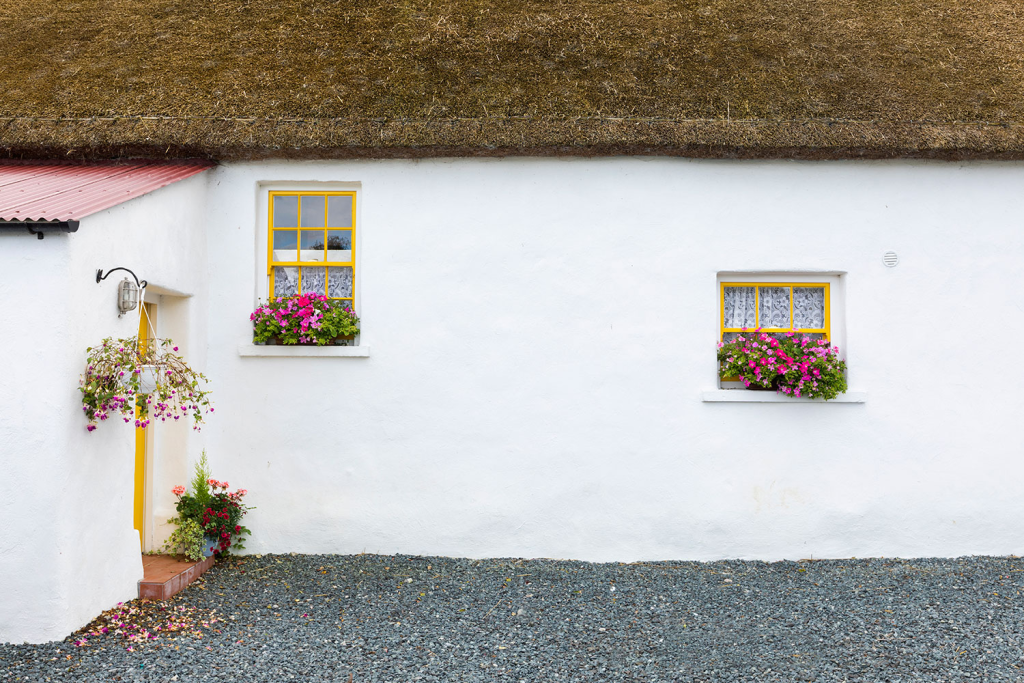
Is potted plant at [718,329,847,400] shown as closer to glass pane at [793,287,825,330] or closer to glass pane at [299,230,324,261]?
glass pane at [793,287,825,330]

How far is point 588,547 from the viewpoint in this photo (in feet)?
19.4

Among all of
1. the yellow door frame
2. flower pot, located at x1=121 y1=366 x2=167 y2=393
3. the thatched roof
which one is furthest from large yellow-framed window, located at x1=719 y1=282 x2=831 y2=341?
the yellow door frame

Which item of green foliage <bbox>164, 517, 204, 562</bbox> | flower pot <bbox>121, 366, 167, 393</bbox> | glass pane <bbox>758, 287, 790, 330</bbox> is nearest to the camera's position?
flower pot <bbox>121, 366, 167, 393</bbox>

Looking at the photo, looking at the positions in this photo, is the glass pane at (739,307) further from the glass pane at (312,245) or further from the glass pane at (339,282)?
the glass pane at (312,245)

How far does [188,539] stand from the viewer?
17.9 feet

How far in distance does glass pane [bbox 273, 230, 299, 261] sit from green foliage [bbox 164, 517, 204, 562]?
209cm

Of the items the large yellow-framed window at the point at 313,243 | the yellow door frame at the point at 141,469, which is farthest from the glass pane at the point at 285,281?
the yellow door frame at the point at 141,469

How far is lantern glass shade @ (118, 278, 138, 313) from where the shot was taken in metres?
4.64

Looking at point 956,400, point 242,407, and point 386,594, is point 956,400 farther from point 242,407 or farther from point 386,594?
point 242,407

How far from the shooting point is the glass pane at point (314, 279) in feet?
20.1

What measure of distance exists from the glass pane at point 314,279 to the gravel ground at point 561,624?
6.77ft

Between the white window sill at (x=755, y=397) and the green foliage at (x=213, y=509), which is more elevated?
the white window sill at (x=755, y=397)

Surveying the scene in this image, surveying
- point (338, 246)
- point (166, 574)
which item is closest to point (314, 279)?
point (338, 246)

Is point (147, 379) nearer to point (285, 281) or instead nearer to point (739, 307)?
point (285, 281)
